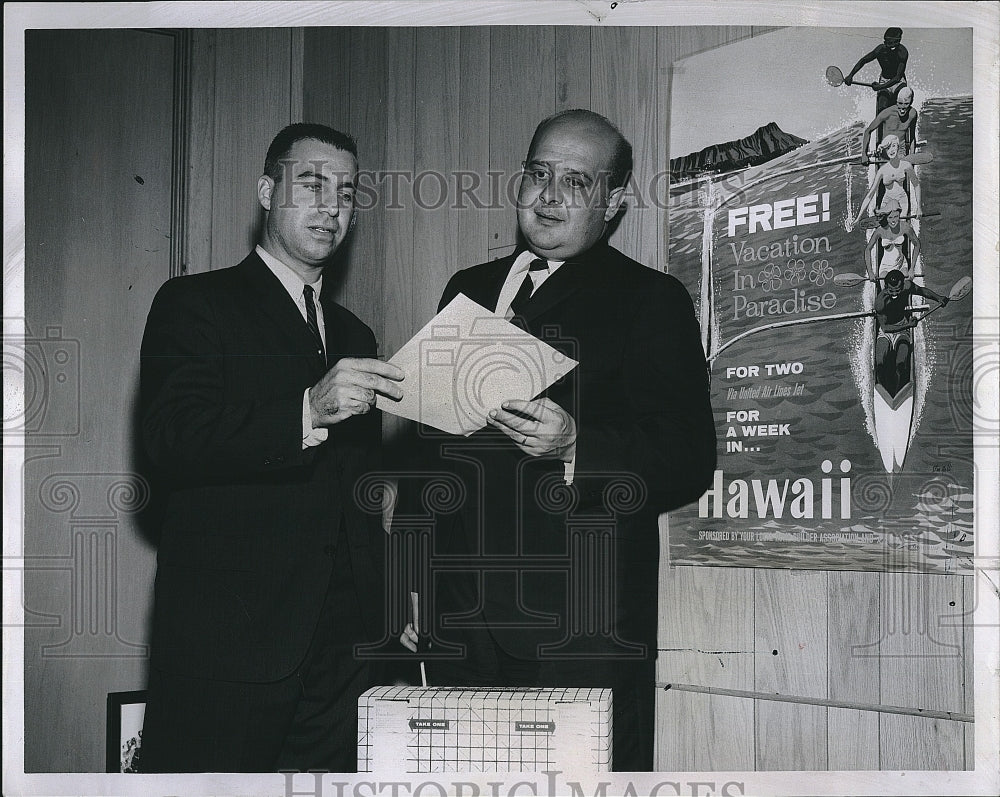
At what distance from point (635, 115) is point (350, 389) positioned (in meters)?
0.70

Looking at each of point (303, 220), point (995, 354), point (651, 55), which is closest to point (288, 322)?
point (303, 220)

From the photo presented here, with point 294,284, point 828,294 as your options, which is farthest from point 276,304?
point 828,294

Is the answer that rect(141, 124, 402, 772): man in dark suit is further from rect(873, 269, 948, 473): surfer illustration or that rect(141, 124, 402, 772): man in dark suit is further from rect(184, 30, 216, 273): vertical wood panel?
rect(873, 269, 948, 473): surfer illustration

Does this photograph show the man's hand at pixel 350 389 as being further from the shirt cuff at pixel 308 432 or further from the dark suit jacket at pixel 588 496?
the dark suit jacket at pixel 588 496

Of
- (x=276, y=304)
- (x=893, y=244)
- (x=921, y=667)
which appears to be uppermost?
(x=893, y=244)

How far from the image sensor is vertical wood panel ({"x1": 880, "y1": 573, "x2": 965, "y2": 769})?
5.48 ft

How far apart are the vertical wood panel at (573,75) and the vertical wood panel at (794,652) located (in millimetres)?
886

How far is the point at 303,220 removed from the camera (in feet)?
5.60

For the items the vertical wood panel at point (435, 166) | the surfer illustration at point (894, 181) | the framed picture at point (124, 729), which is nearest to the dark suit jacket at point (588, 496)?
the vertical wood panel at point (435, 166)

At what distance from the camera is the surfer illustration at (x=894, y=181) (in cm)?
170

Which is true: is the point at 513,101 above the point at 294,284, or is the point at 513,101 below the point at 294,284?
above

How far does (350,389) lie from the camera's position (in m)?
1.67

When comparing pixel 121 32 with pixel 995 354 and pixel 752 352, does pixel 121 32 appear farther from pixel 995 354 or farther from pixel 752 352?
pixel 995 354

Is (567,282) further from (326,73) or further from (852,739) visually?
(852,739)
